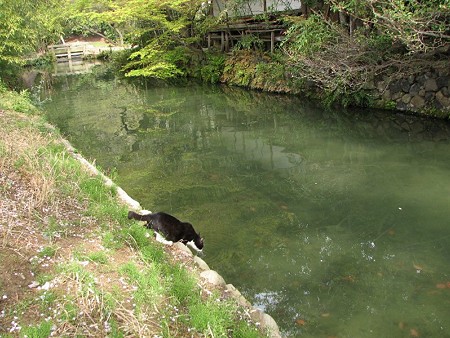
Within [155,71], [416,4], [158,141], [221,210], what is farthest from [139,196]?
[155,71]

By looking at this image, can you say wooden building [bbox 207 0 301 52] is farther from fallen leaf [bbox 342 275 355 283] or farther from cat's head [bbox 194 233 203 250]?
fallen leaf [bbox 342 275 355 283]

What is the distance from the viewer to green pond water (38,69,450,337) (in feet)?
15.9

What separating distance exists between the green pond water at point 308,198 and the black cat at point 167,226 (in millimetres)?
483

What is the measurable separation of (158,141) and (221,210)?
5130mm

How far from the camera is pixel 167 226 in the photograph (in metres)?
5.44

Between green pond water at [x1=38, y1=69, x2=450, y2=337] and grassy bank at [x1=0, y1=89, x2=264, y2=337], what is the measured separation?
1165 millimetres

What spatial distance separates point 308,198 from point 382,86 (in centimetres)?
731

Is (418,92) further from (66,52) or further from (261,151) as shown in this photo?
(66,52)

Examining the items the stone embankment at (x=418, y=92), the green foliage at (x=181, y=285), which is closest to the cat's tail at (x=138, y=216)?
the green foliage at (x=181, y=285)

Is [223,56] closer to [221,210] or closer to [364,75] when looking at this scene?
[364,75]

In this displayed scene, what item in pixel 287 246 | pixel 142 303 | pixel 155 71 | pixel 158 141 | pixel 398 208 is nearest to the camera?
pixel 142 303

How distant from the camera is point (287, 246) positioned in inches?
238

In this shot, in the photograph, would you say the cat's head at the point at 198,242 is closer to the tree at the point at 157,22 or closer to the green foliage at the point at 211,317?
the green foliage at the point at 211,317

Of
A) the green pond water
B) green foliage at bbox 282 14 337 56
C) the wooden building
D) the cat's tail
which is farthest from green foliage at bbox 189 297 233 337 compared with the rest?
the wooden building
